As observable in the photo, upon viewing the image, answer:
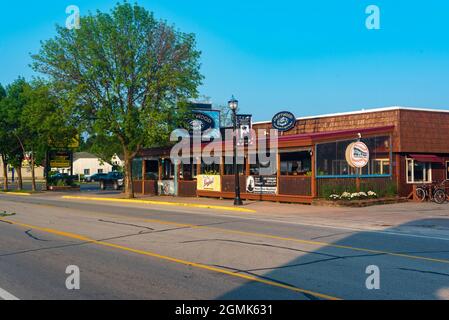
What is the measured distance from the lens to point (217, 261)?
32.3 feet

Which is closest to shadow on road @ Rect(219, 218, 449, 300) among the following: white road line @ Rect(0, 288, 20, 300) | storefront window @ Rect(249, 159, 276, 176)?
white road line @ Rect(0, 288, 20, 300)

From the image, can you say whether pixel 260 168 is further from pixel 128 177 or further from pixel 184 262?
pixel 184 262

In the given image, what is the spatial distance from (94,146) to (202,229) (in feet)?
66.5

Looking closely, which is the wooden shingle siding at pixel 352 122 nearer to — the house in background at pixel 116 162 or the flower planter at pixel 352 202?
the flower planter at pixel 352 202

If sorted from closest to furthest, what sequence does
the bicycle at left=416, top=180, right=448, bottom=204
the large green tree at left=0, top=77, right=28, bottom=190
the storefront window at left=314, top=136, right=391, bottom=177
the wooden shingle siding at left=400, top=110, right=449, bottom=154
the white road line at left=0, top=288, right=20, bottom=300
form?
the white road line at left=0, top=288, right=20, bottom=300
the storefront window at left=314, top=136, right=391, bottom=177
the bicycle at left=416, top=180, right=448, bottom=204
the wooden shingle siding at left=400, top=110, right=449, bottom=154
the large green tree at left=0, top=77, right=28, bottom=190

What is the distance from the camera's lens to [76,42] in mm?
29656

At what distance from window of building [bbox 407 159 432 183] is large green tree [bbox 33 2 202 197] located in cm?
1322

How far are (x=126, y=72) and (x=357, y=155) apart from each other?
14.1 meters

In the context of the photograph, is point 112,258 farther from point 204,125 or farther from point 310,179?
point 204,125

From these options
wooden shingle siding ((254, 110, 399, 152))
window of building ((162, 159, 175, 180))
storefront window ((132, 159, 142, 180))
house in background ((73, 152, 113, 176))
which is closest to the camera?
wooden shingle siding ((254, 110, 399, 152))

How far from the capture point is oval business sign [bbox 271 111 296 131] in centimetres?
3371

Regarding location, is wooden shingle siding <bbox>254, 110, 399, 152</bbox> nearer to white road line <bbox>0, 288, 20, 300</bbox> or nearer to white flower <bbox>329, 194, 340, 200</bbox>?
white flower <bbox>329, 194, 340, 200</bbox>

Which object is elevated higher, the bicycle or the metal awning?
the metal awning
